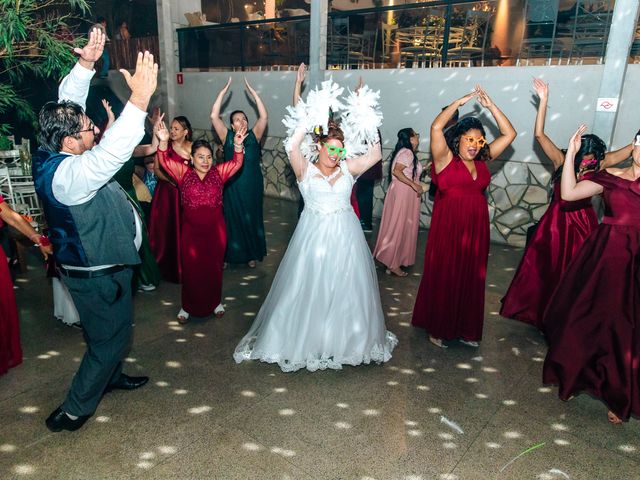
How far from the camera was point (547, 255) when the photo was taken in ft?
13.0

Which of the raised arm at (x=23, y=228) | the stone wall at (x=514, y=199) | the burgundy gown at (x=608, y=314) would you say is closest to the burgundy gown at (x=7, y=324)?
the raised arm at (x=23, y=228)

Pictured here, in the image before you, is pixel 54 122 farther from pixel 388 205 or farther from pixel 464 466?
pixel 388 205

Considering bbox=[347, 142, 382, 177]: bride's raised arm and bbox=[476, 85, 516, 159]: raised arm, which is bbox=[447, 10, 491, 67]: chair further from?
bbox=[347, 142, 382, 177]: bride's raised arm

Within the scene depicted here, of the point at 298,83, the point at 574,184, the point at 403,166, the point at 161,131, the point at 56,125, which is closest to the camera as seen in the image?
the point at 56,125

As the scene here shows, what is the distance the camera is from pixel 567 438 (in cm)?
276

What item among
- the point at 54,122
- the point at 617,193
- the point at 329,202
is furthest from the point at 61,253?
the point at 617,193

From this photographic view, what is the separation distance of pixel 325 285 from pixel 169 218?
92.2 inches

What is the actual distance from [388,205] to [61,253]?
381 cm

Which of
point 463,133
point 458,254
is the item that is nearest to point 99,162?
point 463,133

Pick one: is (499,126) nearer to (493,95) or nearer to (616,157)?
(616,157)

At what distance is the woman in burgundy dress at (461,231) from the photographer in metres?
3.47

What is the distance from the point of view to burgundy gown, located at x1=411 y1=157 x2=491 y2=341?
139 inches

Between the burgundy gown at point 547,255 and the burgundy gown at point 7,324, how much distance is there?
382 centimetres

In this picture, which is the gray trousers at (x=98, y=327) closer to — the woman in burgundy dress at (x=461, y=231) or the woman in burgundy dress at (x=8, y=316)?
the woman in burgundy dress at (x=8, y=316)
